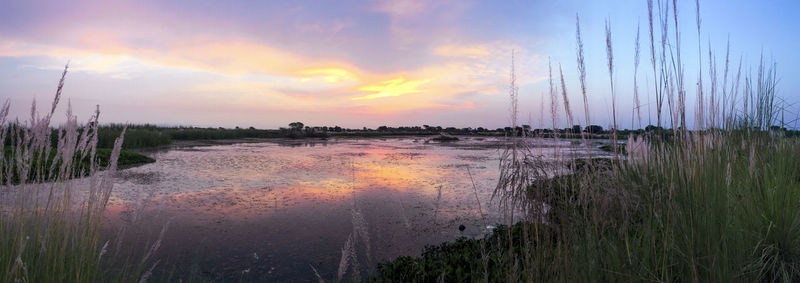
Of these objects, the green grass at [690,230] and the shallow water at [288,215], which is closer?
the green grass at [690,230]

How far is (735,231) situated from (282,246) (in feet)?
16.8

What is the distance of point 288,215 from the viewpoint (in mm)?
7453

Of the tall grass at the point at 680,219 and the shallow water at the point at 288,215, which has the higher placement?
the tall grass at the point at 680,219

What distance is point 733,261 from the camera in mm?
2285

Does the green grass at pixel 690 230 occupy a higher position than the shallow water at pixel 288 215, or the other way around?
the green grass at pixel 690 230

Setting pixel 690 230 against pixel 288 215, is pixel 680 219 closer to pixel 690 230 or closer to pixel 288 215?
pixel 690 230

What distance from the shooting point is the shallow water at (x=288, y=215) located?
494 cm

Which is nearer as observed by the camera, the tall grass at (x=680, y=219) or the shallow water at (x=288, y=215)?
the tall grass at (x=680, y=219)

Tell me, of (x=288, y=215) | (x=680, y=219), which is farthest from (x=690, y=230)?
(x=288, y=215)

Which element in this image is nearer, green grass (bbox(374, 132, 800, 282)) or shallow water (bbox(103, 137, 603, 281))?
green grass (bbox(374, 132, 800, 282))

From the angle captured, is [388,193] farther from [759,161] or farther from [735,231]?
[735,231]

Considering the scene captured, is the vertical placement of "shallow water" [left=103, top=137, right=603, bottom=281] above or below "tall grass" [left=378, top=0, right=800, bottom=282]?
below

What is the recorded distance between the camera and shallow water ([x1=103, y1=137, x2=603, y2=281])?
494 centimetres

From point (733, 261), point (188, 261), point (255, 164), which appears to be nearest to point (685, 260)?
point (733, 261)
